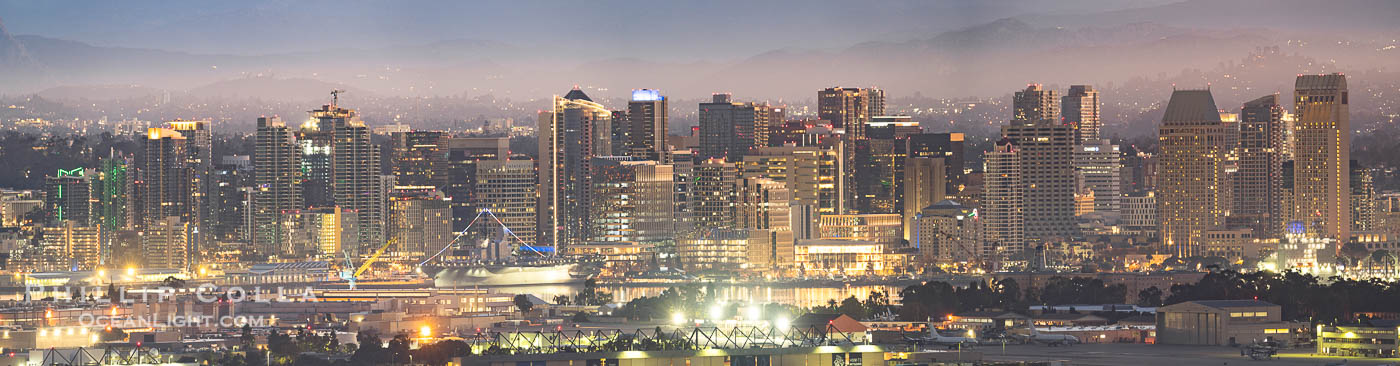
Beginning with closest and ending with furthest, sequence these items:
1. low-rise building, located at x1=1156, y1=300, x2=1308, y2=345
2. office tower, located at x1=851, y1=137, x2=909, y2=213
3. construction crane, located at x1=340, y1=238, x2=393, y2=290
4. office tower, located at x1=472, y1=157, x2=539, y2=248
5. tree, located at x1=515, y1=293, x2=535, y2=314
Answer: low-rise building, located at x1=1156, y1=300, x2=1308, y2=345 → tree, located at x1=515, y1=293, x2=535, y2=314 → construction crane, located at x1=340, y1=238, x2=393, y2=290 → office tower, located at x1=851, y1=137, x2=909, y2=213 → office tower, located at x1=472, y1=157, x2=539, y2=248

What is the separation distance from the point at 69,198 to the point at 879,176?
45.9 metres

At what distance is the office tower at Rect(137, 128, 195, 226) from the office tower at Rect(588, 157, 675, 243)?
23.7 meters

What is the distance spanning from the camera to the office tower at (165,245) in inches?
5448

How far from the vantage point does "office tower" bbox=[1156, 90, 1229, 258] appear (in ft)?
406

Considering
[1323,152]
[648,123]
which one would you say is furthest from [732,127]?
[1323,152]

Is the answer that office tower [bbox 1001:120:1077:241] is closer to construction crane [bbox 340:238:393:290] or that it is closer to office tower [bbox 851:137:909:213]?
office tower [bbox 851:137:909:213]

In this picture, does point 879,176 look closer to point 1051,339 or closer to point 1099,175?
point 1099,175

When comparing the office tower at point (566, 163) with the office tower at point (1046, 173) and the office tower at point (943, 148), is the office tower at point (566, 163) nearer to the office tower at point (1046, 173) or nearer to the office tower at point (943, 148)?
the office tower at point (943, 148)

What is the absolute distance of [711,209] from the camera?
5453 inches

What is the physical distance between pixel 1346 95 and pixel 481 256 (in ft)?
155

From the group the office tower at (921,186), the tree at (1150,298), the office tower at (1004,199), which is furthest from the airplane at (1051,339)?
the office tower at (921,186)

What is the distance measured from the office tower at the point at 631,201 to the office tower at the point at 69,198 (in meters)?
28.5

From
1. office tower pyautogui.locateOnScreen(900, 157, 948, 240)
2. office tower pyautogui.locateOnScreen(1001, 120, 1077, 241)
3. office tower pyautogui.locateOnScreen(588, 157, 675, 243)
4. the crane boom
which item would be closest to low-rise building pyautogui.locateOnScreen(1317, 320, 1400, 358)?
office tower pyautogui.locateOnScreen(1001, 120, 1077, 241)

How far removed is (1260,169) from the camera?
12938cm
